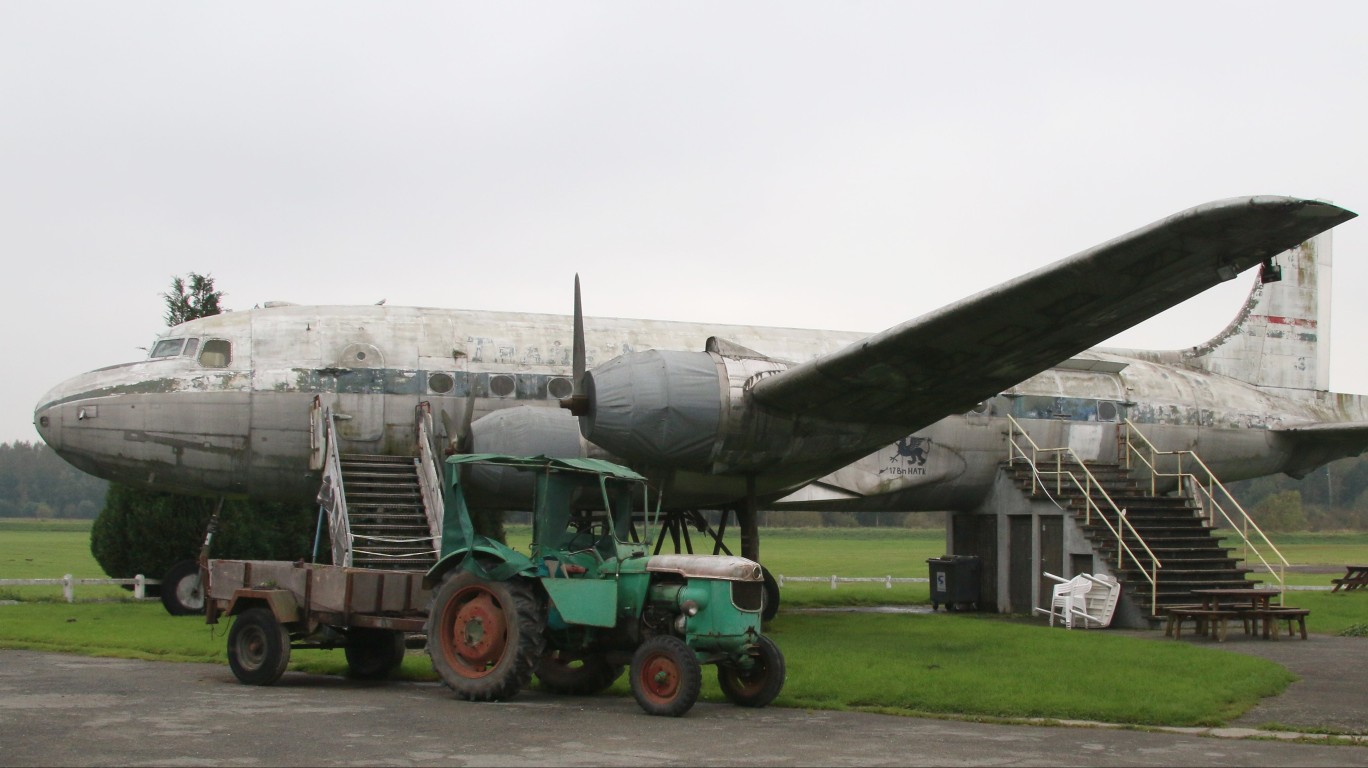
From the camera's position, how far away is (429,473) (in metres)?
17.4

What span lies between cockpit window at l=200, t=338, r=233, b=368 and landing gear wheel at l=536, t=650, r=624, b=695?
867 cm

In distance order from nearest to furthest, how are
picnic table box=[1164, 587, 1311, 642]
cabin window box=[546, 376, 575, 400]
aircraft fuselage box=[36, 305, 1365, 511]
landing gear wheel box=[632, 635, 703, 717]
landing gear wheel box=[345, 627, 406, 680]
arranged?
landing gear wheel box=[632, 635, 703, 717], landing gear wheel box=[345, 627, 406, 680], picnic table box=[1164, 587, 1311, 642], aircraft fuselage box=[36, 305, 1365, 511], cabin window box=[546, 376, 575, 400]

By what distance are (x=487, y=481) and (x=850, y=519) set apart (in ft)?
297

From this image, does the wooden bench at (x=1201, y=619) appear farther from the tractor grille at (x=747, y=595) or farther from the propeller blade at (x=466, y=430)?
the propeller blade at (x=466, y=430)

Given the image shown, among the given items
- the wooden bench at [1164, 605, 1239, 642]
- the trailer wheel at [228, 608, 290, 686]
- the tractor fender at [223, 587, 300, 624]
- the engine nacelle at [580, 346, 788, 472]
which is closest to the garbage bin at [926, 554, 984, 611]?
the wooden bench at [1164, 605, 1239, 642]

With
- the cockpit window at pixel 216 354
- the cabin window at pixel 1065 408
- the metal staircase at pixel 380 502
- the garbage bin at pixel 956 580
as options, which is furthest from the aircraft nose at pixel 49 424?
the cabin window at pixel 1065 408

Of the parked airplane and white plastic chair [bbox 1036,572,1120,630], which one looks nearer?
the parked airplane

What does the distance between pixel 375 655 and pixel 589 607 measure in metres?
3.44

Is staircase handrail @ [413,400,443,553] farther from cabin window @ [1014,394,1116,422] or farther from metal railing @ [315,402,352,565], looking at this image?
cabin window @ [1014,394,1116,422]

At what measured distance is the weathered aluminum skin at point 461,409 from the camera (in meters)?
15.8

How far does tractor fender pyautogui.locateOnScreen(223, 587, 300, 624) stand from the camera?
12.1 meters

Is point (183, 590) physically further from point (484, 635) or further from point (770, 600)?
point (484, 635)

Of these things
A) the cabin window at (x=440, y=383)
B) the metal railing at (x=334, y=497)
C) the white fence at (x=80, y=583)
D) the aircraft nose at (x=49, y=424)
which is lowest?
the white fence at (x=80, y=583)

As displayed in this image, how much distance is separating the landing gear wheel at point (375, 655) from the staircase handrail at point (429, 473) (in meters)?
2.72
